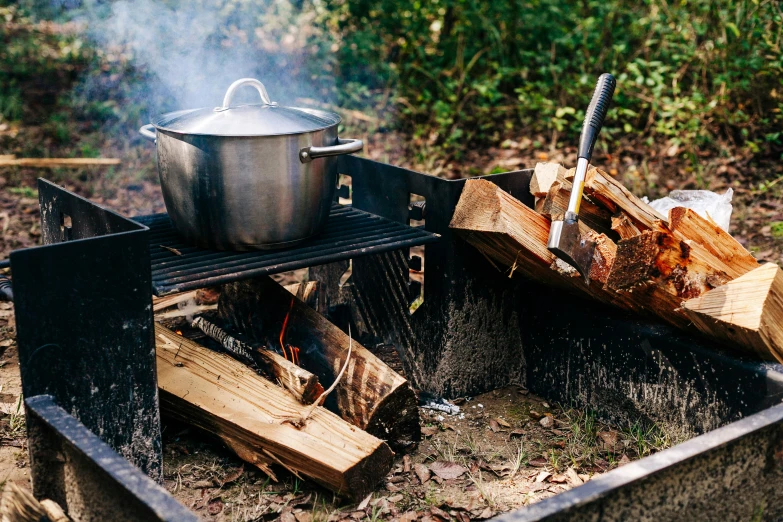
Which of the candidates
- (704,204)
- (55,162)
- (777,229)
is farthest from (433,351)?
(55,162)

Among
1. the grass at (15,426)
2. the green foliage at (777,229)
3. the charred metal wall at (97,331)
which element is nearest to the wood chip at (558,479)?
the charred metal wall at (97,331)

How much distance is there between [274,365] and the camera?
2.86m

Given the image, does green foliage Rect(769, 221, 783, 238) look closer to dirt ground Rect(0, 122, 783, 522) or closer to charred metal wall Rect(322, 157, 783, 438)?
charred metal wall Rect(322, 157, 783, 438)

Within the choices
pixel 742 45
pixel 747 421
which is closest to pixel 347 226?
pixel 747 421

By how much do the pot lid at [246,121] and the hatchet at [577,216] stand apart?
92cm

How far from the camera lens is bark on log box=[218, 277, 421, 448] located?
272cm

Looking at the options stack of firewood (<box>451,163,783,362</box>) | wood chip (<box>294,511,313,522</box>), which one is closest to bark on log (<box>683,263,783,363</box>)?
stack of firewood (<box>451,163,783,362</box>)

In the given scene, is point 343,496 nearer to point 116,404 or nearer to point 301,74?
point 116,404

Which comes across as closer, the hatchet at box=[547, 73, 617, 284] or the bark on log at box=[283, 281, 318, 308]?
the hatchet at box=[547, 73, 617, 284]

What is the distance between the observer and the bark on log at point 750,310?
7.38 feet

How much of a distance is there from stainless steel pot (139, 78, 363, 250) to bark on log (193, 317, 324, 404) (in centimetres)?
47

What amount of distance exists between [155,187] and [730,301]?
5.37 metres

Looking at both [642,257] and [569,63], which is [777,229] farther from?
[569,63]

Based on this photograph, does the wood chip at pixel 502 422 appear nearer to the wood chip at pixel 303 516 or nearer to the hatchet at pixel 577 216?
the hatchet at pixel 577 216
